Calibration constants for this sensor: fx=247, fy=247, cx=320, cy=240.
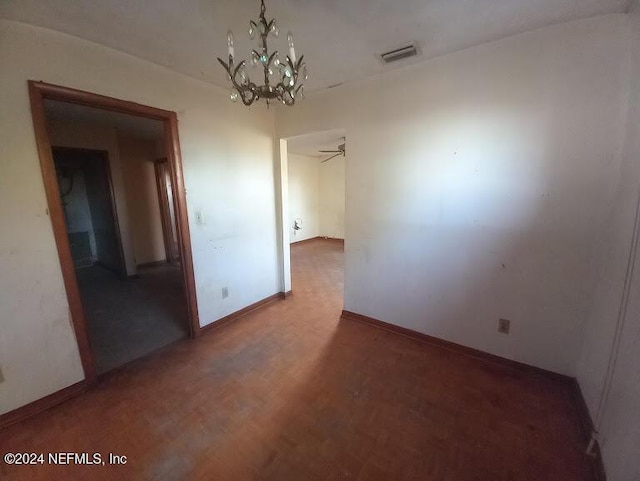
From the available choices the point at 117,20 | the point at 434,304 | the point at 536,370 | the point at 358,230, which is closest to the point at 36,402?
the point at 117,20

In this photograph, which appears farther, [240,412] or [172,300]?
[172,300]

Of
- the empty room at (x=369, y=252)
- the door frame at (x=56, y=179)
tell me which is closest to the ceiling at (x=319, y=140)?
the empty room at (x=369, y=252)

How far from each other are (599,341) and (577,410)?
49 centimetres

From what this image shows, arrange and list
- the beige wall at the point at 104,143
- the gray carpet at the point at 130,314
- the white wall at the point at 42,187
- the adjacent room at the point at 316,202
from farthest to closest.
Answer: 1. the adjacent room at the point at 316,202
2. the beige wall at the point at 104,143
3. the gray carpet at the point at 130,314
4. the white wall at the point at 42,187

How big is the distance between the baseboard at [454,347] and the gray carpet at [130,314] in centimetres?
184

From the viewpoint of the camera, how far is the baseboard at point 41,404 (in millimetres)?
1524

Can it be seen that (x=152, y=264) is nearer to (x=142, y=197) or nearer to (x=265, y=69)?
(x=142, y=197)

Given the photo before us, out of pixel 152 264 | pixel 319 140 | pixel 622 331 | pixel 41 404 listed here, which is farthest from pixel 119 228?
pixel 622 331

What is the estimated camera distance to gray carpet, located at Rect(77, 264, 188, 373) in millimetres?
2252

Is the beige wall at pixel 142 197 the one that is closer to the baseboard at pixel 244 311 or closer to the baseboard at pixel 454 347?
the baseboard at pixel 244 311

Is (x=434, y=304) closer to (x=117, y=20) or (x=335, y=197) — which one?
(x=117, y=20)

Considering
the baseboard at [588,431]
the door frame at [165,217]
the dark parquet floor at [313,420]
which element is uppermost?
the door frame at [165,217]

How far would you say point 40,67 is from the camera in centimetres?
150

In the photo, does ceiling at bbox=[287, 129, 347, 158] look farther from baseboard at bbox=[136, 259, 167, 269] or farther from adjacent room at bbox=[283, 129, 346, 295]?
baseboard at bbox=[136, 259, 167, 269]
